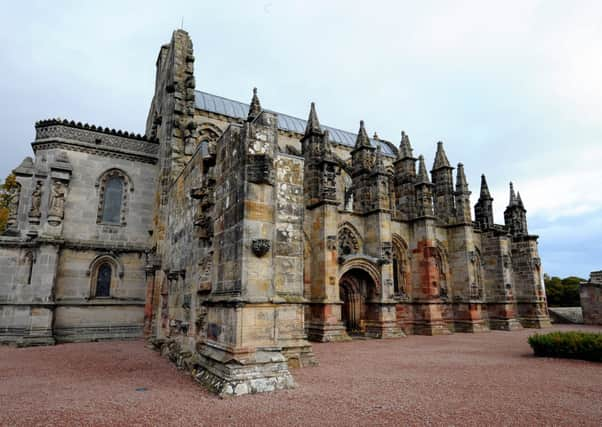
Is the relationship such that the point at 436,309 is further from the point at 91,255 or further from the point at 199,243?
the point at 91,255

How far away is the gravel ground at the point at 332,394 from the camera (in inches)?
193

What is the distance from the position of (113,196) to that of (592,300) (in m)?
28.1

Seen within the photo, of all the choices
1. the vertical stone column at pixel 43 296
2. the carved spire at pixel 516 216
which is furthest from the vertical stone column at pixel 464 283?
the vertical stone column at pixel 43 296

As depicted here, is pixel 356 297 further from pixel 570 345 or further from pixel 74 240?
pixel 74 240

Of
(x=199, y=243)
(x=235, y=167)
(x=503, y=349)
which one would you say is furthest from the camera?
(x=503, y=349)

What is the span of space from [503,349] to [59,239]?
16.1m

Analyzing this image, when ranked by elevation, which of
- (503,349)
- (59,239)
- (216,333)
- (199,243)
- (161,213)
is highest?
(161,213)

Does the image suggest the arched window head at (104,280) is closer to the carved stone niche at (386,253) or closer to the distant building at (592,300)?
the carved stone niche at (386,253)

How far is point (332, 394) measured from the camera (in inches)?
240

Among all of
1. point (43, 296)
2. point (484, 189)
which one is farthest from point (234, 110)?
point (484, 189)

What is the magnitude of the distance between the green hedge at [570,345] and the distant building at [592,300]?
17.3 meters

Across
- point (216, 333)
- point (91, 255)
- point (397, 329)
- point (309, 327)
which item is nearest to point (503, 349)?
point (397, 329)

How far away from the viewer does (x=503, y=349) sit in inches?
483

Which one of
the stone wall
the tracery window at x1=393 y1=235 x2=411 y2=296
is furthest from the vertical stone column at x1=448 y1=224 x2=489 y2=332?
the stone wall
